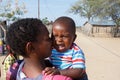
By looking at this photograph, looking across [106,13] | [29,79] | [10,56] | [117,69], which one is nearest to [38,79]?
[29,79]

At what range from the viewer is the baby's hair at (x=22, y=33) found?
→ 1846mm

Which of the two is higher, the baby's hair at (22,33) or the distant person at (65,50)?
the baby's hair at (22,33)

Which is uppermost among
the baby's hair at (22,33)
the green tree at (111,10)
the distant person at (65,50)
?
the baby's hair at (22,33)

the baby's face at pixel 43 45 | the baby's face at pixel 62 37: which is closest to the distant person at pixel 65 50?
the baby's face at pixel 62 37

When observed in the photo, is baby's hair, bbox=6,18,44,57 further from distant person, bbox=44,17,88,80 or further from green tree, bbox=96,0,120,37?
green tree, bbox=96,0,120,37

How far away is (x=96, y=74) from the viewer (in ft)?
38.7

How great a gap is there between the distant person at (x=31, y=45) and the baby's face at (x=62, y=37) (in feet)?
1.17

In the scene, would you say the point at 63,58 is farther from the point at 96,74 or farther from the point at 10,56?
the point at 96,74

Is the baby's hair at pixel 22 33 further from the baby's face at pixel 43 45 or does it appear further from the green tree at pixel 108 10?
the green tree at pixel 108 10

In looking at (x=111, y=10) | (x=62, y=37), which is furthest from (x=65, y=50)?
(x=111, y=10)

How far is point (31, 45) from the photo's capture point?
1.87m

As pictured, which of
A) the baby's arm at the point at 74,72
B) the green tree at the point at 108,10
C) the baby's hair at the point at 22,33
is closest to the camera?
A: the baby's hair at the point at 22,33

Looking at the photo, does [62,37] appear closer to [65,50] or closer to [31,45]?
[65,50]

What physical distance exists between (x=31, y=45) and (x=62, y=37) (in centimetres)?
49
